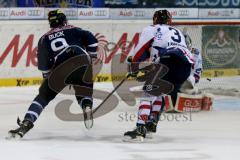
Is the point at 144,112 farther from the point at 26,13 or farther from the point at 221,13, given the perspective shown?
the point at 221,13

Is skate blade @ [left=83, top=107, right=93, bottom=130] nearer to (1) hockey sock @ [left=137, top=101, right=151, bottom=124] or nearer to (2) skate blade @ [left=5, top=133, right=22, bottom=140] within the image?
(1) hockey sock @ [left=137, top=101, right=151, bottom=124]

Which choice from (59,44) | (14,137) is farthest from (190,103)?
(14,137)

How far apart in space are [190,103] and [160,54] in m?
2.13

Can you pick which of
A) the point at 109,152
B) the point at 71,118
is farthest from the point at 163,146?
the point at 71,118

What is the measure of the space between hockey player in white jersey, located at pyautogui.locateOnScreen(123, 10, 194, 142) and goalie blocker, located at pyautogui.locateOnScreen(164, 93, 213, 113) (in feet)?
5.40

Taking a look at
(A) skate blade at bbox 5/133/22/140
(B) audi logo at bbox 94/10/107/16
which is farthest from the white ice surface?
(B) audi logo at bbox 94/10/107/16

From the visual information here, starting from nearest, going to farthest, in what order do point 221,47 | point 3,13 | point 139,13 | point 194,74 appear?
point 194,74, point 3,13, point 221,47, point 139,13

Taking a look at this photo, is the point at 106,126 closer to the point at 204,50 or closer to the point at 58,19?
the point at 58,19

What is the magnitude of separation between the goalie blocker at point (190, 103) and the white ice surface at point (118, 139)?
118 millimetres

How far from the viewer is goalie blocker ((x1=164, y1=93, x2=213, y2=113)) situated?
8234 mm

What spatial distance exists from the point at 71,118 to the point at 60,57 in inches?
57.3

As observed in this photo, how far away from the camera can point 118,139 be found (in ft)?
21.4

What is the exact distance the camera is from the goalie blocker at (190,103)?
8.23 metres

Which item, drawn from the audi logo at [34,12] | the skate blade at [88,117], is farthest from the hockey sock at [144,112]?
the audi logo at [34,12]
